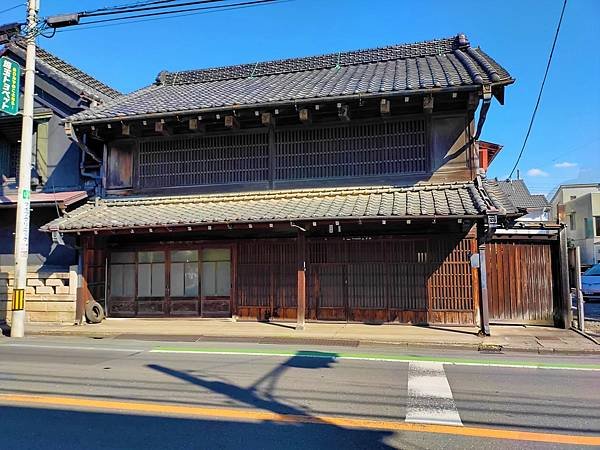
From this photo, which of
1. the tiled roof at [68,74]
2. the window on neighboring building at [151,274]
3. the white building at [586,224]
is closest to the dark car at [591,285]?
the window on neighboring building at [151,274]

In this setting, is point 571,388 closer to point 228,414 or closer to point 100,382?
point 228,414

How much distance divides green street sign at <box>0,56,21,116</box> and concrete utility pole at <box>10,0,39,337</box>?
5.40 feet

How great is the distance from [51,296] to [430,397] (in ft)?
38.6

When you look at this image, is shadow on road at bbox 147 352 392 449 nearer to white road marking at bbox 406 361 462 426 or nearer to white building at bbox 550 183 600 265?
white road marking at bbox 406 361 462 426

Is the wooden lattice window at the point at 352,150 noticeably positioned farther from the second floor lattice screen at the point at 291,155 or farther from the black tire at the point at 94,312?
the black tire at the point at 94,312

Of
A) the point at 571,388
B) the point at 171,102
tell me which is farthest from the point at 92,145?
the point at 571,388

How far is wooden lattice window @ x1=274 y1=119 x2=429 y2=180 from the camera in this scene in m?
13.0

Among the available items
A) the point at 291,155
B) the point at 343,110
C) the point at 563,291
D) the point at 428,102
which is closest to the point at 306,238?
the point at 291,155

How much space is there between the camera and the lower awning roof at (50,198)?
13.9 metres

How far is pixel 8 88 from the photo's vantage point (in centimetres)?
1375

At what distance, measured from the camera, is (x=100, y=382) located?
6.77 meters

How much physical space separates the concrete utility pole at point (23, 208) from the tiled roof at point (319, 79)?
170 centimetres

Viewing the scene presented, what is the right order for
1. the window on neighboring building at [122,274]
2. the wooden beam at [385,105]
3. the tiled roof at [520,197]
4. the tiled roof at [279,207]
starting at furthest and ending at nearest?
the tiled roof at [520,197] < the window on neighboring building at [122,274] < the wooden beam at [385,105] < the tiled roof at [279,207]

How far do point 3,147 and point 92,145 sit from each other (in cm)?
376
